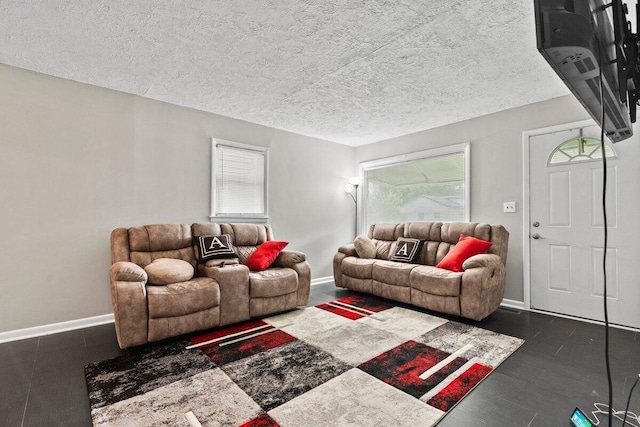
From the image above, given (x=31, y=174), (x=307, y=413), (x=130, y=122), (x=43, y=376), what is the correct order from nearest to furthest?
(x=307, y=413) < (x=43, y=376) < (x=31, y=174) < (x=130, y=122)

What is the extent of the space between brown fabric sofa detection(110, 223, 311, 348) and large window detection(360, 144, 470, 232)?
2.25 m

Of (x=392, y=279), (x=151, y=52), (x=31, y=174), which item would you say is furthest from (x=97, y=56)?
(x=392, y=279)

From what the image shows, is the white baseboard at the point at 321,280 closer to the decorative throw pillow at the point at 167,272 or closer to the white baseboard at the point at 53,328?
the decorative throw pillow at the point at 167,272

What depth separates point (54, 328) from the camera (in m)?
3.03

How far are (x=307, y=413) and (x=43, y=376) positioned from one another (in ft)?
6.16

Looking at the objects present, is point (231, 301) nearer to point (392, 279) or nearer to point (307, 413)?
point (307, 413)

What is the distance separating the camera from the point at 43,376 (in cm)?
218

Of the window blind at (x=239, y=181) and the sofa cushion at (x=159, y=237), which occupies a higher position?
the window blind at (x=239, y=181)

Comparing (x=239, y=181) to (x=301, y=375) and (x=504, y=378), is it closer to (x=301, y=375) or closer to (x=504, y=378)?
(x=301, y=375)

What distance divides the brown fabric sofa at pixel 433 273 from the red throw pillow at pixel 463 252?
0.11 meters

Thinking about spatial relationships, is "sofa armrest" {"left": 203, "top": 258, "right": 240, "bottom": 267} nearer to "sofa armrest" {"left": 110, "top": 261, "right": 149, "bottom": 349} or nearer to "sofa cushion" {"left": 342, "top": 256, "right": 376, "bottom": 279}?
"sofa armrest" {"left": 110, "top": 261, "right": 149, "bottom": 349}

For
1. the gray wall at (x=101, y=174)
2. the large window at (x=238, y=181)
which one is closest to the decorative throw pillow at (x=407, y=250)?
the gray wall at (x=101, y=174)

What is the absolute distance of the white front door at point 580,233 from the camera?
3.13 meters

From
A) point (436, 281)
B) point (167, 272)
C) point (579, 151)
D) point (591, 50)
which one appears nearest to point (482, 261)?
point (436, 281)
